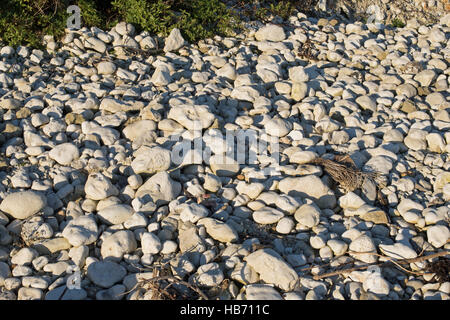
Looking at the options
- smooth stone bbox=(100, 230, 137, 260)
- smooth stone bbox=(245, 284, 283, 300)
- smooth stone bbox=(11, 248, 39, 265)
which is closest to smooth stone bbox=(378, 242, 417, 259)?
smooth stone bbox=(245, 284, 283, 300)

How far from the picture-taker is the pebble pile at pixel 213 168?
2848 mm

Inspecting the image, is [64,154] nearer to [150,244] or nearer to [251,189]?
[150,244]

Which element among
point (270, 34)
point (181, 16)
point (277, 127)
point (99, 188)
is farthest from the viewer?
point (270, 34)

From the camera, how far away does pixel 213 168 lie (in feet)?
11.9

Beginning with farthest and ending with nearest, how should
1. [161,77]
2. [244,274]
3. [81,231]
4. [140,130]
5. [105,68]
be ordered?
[105,68] → [161,77] → [140,130] → [81,231] → [244,274]

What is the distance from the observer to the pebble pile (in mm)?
2848

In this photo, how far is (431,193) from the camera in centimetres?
355

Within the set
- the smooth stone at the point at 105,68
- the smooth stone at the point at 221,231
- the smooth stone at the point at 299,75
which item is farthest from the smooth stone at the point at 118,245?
the smooth stone at the point at 299,75

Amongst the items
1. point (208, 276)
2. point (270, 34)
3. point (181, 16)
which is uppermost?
point (181, 16)

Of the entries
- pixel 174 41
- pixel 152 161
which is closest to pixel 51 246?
pixel 152 161

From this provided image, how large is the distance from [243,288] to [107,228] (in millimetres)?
1010

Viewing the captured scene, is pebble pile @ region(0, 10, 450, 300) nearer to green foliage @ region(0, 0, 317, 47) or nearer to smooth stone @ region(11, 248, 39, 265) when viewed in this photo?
smooth stone @ region(11, 248, 39, 265)

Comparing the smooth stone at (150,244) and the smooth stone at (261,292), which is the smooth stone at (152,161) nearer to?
the smooth stone at (150,244)

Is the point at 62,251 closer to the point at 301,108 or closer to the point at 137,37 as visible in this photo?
the point at 301,108
